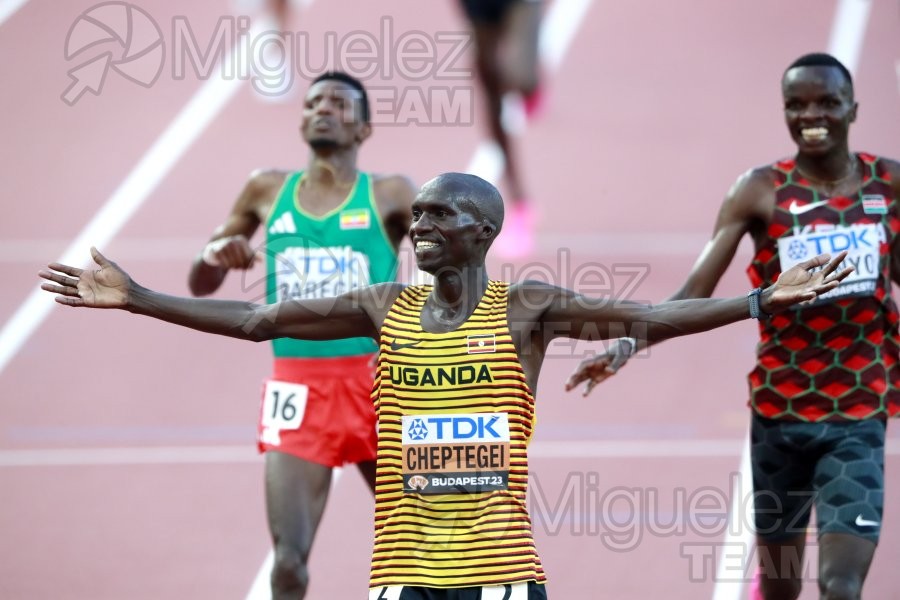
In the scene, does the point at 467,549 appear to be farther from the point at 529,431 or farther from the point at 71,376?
the point at 71,376

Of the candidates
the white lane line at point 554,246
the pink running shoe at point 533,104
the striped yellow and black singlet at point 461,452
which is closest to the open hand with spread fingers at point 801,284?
the striped yellow and black singlet at point 461,452

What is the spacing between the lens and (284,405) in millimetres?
6207

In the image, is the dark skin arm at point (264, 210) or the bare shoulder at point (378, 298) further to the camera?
the dark skin arm at point (264, 210)

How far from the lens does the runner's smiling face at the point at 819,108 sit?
5.73 meters

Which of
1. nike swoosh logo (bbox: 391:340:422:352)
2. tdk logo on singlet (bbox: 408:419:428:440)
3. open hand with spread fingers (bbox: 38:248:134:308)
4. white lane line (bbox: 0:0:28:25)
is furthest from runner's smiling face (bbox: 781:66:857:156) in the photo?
white lane line (bbox: 0:0:28:25)

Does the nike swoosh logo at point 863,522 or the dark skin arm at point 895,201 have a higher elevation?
the dark skin arm at point 895,201

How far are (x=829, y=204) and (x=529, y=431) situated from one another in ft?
5.85

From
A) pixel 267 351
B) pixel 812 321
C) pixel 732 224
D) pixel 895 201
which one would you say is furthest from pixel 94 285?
pixel 267 351

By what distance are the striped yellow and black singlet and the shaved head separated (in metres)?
0.26

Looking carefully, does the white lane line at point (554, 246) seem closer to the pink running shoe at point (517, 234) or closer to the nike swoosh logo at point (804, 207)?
the pink running shoe at point (517, 234)

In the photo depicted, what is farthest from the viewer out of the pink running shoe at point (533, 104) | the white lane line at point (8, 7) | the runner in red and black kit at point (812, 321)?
the white lane line at point (8, 7)

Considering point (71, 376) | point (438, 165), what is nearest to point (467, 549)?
point (71, 376)

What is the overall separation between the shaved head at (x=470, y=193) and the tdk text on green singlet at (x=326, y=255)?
1636mm

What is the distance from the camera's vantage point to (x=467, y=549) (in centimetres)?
445
